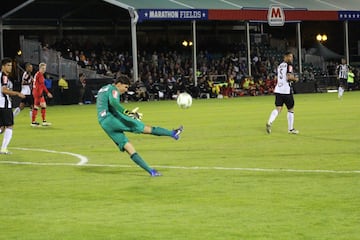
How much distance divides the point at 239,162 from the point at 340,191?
14.4 feet

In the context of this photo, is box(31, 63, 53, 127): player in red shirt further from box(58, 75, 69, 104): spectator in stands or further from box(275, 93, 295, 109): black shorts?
box(58, 75, 69, 104): spectator in stands

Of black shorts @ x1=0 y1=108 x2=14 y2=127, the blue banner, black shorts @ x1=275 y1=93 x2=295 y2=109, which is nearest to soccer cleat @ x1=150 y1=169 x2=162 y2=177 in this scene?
black shorts @ x1=0 y1=108 x2=14 y2=127

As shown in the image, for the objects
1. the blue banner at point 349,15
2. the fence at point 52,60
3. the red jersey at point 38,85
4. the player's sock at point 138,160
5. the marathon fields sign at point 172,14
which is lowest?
the player's sock at point 138,160

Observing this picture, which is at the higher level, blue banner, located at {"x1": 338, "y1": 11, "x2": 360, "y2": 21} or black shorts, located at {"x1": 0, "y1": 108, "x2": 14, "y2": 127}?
blue banner, located at {"x1": 338, "y1": 11, "x2": 360, "y2": 21}

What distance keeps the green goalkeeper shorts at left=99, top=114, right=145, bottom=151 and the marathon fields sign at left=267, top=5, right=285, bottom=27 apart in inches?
1572

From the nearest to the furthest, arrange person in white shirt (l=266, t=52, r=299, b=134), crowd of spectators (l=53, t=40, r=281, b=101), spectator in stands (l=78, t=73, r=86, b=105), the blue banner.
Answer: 1. person in white shirt (l=266, t=52, r=299, b=134)
2. spectator in stands (l=78, t=73, r=86, b=105)
3. crowd of spectators (l=53, t=40, r=281, b=101)
4. the blue banner

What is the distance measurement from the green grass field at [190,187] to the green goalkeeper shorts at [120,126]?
68 cm

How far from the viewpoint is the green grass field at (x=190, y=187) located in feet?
35.3

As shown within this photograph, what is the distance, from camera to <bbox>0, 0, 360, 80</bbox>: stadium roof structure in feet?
168

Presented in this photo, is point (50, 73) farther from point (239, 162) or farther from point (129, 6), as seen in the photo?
point (239, 162)

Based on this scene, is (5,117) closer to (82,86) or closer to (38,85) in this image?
(38,85)

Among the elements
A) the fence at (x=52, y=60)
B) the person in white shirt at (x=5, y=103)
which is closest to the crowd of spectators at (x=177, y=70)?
the fence at (x=52, y=60)

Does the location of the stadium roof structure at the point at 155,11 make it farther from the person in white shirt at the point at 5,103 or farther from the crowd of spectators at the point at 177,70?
the person in white shirt at the point at 5,103

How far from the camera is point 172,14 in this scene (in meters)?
51.3
